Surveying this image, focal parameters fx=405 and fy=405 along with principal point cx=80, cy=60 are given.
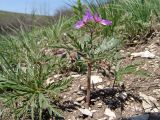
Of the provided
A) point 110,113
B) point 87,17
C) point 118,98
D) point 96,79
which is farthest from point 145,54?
point 87,17

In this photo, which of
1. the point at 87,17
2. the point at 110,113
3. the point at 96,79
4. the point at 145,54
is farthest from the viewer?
the point at 145,54

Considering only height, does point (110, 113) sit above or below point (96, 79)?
below

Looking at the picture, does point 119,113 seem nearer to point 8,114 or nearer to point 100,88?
point 100,88

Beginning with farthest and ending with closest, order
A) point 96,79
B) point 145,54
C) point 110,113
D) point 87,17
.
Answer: point 145,54
point 96,79
point 110,113
point 87,17

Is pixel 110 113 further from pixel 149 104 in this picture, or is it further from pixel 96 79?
pixel 96 79

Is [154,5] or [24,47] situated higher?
[154,5]

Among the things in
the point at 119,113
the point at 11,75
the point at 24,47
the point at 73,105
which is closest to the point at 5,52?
the point at 24,47

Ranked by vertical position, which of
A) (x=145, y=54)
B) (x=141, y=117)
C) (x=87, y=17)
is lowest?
(x=141, y=117)

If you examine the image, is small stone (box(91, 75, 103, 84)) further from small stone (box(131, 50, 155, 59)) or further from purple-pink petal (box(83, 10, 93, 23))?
purple-pink petal (box(83, 10, 93, 23))

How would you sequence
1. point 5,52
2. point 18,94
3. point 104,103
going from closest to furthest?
point 18,94, point 104,103, point 5,52
